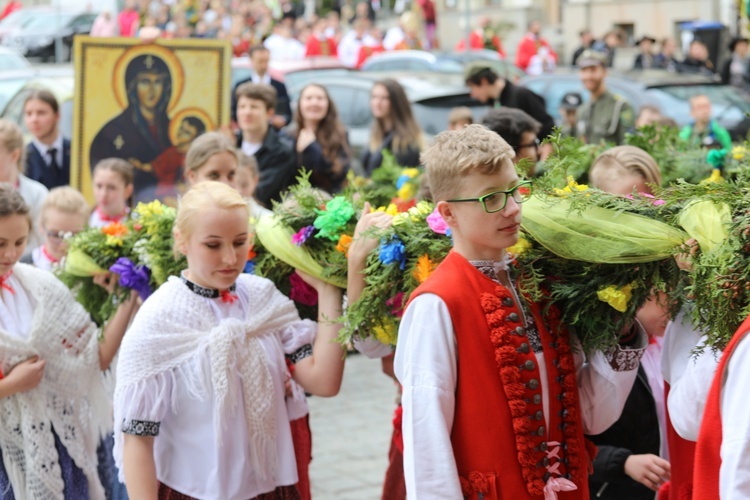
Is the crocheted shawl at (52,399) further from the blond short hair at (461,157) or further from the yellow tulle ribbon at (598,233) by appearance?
the yellow tulle ribbon at (598,233)

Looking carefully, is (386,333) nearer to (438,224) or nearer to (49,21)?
(438,224)

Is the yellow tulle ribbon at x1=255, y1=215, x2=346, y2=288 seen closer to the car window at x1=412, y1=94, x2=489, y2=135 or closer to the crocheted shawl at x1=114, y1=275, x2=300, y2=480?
the crocheted shawl at x1=114, y1=275, x2=300, y2=480

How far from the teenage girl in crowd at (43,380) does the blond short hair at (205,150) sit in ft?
3.19

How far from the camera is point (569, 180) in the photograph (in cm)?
→ 352

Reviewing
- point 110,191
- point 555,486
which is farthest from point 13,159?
point 555,486

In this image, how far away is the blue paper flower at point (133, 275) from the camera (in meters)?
4.79

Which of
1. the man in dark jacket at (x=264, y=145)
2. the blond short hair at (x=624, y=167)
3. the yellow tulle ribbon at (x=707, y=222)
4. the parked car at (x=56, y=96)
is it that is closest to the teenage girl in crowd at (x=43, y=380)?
the blond short hair at (x=624, y=167)

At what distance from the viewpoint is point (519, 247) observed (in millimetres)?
3492

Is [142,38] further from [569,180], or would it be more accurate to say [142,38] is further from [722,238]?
[722,238]

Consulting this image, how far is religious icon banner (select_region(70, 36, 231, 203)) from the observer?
8.55 metres

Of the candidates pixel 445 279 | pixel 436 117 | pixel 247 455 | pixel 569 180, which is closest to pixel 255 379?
pixel 247 455

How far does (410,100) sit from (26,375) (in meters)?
9.38

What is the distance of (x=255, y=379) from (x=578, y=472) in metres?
1.09

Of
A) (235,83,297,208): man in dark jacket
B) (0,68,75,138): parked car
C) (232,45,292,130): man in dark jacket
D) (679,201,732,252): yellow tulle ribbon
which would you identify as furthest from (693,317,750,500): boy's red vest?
(232,45,292,130): man in dark jacket
